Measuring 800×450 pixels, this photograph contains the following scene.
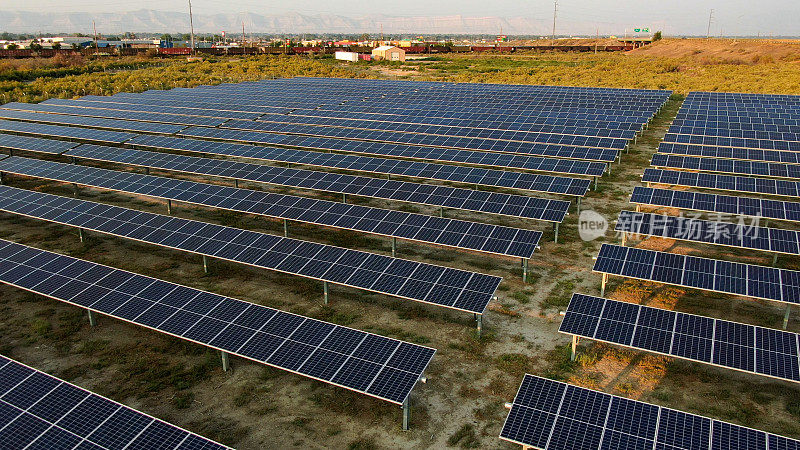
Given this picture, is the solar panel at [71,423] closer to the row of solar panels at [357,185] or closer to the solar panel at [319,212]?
the solar panel at [319,212]

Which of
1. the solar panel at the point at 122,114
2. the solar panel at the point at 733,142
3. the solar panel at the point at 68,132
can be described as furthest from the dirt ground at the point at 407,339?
the solar panel at the point at 122,114

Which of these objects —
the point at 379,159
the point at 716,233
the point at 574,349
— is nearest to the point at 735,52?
the point at 379,159

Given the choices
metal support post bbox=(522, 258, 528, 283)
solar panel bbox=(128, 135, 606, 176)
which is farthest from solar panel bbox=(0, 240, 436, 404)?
solar panel bbox=(128, 135, 606, 176)

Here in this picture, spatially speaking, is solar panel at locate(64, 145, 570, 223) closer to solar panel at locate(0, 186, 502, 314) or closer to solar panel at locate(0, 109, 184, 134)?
solar panel at locate(0, 186, 502, 314)

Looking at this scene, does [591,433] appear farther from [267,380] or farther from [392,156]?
[392,156]

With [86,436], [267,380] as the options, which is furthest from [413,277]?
[86,436]
